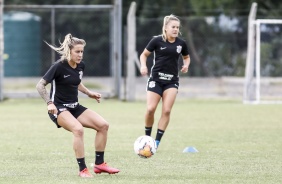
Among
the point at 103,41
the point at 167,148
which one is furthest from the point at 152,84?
the point at 103,41

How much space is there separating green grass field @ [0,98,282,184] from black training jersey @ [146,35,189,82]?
1143 millimetres

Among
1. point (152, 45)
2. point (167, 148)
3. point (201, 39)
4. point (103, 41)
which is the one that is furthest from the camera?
point (103, 41)

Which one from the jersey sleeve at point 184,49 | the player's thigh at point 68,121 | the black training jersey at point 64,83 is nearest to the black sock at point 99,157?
the player's thigh at point 68,121

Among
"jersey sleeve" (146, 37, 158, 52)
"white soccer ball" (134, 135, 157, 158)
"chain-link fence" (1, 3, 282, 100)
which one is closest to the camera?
"white soccer ball" (134, 135, 157, 158)

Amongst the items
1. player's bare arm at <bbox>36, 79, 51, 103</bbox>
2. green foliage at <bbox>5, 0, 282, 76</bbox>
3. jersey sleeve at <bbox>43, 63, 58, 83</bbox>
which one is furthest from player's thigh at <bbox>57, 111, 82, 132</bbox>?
green foliage at <bbox>5, 0, 282, 76</bbox>

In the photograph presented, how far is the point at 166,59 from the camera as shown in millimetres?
11922

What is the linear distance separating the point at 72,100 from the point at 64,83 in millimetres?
230

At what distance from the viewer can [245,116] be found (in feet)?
60.4

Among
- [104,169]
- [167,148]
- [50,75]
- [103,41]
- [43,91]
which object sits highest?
[50,75]

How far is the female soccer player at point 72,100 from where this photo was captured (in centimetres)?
920

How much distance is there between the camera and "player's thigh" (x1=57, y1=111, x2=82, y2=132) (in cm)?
923

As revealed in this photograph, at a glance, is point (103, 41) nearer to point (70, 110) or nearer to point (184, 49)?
point (184, 49)

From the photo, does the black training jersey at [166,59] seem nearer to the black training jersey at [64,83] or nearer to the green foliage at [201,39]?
the black training jersey at [64,83]

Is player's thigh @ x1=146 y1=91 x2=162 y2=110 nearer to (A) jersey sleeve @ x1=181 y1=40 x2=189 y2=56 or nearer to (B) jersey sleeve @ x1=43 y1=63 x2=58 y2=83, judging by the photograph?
(A) jersey sleeve @ x1=181 y1=40 x2=189 y2=56
